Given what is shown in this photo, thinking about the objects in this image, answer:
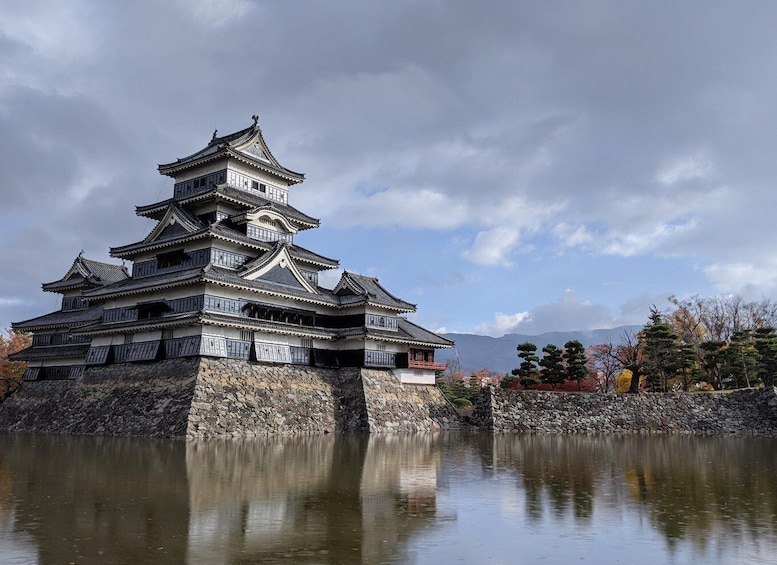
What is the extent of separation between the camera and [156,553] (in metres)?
9.80

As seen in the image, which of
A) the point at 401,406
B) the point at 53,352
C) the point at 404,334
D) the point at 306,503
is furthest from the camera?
the point at 53,352

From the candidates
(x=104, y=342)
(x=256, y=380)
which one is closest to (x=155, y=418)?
(x=256, y=380)

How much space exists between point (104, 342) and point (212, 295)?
11.3 meters

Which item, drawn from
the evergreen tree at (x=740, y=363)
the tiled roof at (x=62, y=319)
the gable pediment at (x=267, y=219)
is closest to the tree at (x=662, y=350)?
the evergreen tree at (x=740, y=363)

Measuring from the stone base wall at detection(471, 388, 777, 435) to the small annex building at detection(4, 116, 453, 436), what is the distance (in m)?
7.25

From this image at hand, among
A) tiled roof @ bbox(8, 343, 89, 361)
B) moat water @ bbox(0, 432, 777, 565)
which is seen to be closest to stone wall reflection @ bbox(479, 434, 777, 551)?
moat water @ bbox(0, 432, 777, 565)

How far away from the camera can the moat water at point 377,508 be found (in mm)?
10258

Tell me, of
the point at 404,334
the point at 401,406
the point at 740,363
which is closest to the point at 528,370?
the point at 404,334

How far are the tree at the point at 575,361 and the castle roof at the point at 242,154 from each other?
26.5 m

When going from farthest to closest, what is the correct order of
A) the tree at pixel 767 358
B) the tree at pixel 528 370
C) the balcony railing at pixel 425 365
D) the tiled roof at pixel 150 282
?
the tree at pixel 528 370 < the tree at pixel 767 358 < the balcony railing at pixel 425 365 < the tiled roof at pixel 150 282

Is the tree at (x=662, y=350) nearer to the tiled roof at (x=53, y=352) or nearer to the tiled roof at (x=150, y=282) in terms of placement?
the tiled roof at (x=150, y=282)

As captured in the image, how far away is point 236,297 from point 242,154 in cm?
1188

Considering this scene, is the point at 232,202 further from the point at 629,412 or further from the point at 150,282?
the point at 629,412

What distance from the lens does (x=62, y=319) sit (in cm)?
5362
